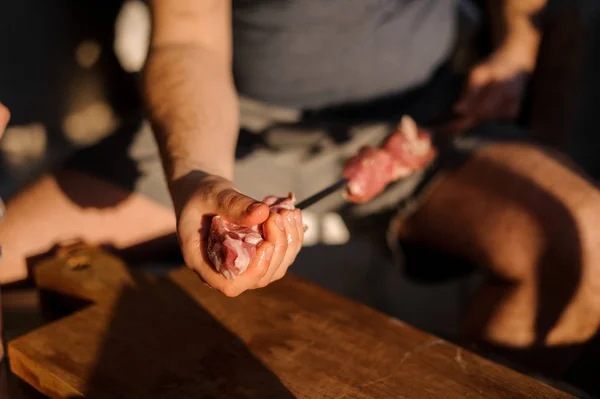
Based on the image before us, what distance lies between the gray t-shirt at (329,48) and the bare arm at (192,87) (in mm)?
135

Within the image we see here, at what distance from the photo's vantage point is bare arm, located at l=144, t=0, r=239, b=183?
3.81 ft

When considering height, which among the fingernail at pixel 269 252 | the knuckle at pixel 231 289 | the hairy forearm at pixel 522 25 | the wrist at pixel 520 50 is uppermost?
the hairy forearm at pixel 522 25

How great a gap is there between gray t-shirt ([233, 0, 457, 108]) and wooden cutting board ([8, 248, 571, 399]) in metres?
0.55

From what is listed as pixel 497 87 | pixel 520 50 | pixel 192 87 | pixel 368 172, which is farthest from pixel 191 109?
pixel 520 50

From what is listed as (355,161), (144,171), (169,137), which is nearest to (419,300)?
(355,161)

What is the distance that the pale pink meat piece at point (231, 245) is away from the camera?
0.87 metres

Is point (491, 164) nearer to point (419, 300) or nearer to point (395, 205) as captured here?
point (395, 205)

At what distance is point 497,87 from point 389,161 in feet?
1.44

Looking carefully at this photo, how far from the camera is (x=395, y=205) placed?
62.7 inches

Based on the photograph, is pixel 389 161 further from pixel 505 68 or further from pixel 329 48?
pixel 505 68

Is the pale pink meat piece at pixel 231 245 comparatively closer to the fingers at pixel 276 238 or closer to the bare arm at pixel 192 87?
the fingers at pixel 276 238

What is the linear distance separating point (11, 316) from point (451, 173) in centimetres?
103

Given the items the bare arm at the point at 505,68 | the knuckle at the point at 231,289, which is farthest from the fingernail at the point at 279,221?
the bare arm at the point at 505,68

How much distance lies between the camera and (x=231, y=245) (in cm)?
88
